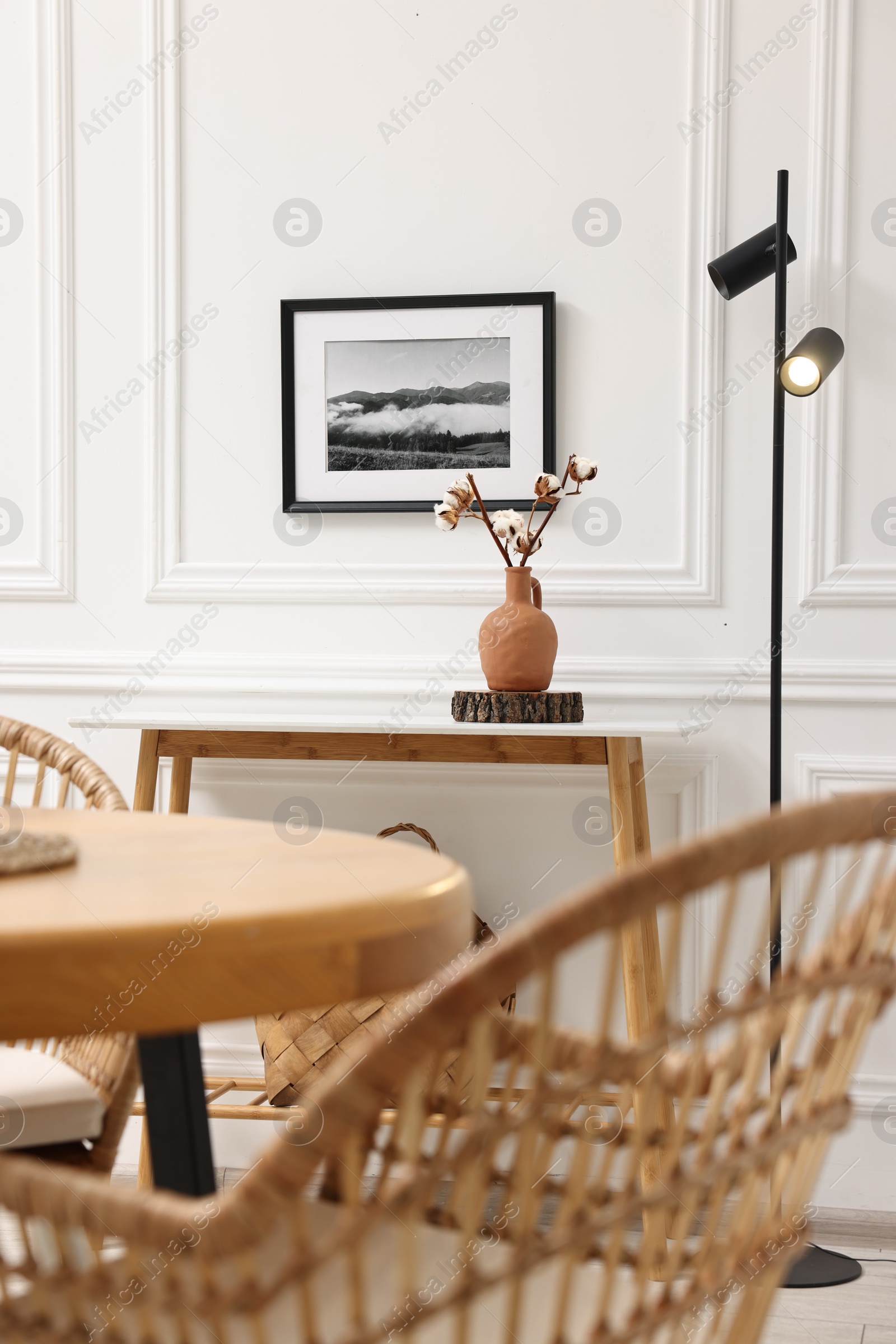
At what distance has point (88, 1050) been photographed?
127 centimetres

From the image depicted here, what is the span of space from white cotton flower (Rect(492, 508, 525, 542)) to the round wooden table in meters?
1.13

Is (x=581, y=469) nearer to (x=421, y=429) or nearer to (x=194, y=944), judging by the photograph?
(x=421, y=429)

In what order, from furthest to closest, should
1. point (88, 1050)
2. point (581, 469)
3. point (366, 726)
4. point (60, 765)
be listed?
point (581, 469), point (366, 726), point (60, 765), point (88, 1050)

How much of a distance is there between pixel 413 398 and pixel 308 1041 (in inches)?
52.5

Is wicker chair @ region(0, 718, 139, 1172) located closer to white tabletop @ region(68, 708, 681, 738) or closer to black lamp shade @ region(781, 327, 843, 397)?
white tabletop @ region(68, 708, 681, 738)

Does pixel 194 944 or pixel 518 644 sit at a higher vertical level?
pixel 518 644

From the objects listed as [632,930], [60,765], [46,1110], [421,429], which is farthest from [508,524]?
[46,1110]

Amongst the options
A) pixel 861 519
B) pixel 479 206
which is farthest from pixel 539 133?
pixel 861 519

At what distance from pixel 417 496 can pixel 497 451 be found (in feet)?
0.65

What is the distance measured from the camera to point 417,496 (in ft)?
7.61

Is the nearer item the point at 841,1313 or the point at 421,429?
the point at 841,1313

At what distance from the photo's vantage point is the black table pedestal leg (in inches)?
38.4

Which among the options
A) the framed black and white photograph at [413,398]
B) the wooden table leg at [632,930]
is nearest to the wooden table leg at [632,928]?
the wooden table leg at [632,930]

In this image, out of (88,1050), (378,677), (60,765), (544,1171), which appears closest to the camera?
(544,1171)
